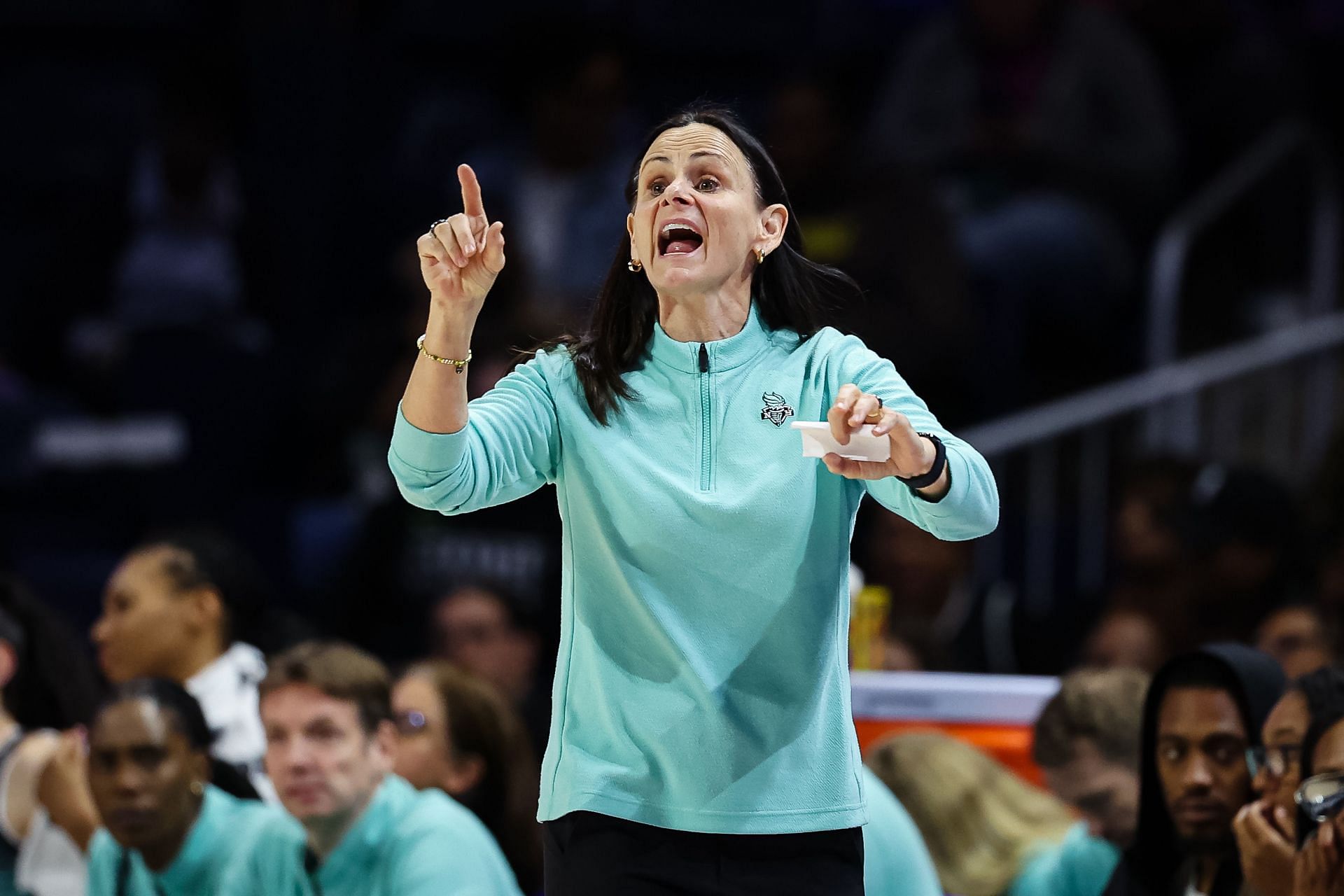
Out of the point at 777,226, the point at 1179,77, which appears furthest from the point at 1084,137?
A: the point at 777,226

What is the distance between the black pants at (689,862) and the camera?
8.85 ft

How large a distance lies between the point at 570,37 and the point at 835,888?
5.77 m

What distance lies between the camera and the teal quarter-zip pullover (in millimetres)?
2719

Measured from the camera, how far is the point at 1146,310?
25.6 ft

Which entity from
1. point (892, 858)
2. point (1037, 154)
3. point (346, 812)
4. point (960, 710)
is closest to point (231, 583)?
point (346, 812)

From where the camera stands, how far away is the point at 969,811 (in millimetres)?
4637

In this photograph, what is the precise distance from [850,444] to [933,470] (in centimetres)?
14

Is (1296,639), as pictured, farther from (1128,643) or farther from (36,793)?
(36,793)

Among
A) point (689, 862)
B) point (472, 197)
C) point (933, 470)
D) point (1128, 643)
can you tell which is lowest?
point (689, 862)

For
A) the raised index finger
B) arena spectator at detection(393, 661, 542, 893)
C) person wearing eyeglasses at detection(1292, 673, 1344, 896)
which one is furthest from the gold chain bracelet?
arena spectator at detection(393, 661, 542, 893)

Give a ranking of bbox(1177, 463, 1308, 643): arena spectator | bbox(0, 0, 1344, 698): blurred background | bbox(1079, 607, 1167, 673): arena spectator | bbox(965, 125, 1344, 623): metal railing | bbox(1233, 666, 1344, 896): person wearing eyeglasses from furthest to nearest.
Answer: bbox(965, 125, 1344, 623): metal railing
bbox(0, 0, 1344, 698): blurred background
bbox(1177, 463, 1308, 643): arena spectator
bbox(1079, 607, 1167, 673): arena spectator
bbox(1233, 666, 1344, 896): person wearing eyeglasses

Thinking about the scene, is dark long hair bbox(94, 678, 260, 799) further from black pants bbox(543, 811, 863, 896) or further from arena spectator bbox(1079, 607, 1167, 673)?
arena spectator bbox(1079, 607, 1167, 673)

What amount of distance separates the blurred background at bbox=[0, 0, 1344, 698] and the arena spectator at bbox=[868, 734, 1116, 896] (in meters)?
1.58

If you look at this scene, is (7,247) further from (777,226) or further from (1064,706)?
(777,226)
